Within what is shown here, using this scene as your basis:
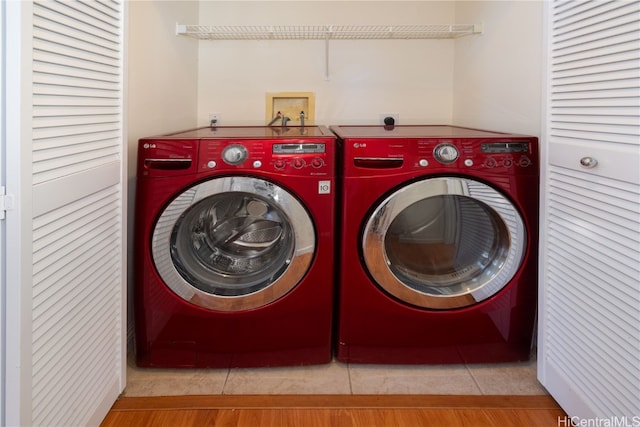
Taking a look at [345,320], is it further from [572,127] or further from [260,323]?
[572,127]

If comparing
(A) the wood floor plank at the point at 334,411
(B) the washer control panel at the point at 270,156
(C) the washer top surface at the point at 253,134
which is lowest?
(A) the wood floor plank at the point at 334,411

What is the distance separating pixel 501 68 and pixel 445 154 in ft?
2.35

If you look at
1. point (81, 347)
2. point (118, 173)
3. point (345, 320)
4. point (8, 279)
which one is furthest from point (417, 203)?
point (8, 279)

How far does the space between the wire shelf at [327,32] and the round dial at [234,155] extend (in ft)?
3.25

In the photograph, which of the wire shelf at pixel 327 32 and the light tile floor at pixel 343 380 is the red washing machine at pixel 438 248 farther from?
the wire shelf at pixel 327 32

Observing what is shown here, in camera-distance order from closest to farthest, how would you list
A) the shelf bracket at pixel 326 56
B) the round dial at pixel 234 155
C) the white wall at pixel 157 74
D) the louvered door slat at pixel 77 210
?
the louvered door slat at pixel 77 210, the round dial at pixel 234 155, the white wall at pixel 157 74, the shelf bracket at pixel 326 56

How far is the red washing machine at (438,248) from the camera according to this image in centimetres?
162

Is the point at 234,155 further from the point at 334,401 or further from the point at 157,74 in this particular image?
the point at 334,401

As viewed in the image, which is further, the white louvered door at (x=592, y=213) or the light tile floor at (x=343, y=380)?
the light tile floor at (x=343, y=380)

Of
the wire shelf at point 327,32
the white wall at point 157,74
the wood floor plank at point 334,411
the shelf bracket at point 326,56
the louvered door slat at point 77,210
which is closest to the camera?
the louvered door slat at point 77,210

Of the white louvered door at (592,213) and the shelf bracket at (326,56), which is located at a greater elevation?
the shelf bracket at (326,56)

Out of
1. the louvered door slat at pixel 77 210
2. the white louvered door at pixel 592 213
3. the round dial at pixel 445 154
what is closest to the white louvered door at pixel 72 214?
the louvered door slat at pixel 77 210

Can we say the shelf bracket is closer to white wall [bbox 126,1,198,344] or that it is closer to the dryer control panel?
white wall [bbox 126,1,198,344]

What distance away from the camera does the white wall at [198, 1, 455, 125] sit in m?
2.52
